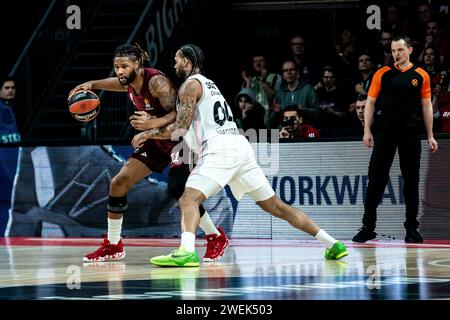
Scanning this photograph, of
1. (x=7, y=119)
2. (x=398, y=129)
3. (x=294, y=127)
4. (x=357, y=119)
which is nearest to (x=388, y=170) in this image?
(x=398, y=129)

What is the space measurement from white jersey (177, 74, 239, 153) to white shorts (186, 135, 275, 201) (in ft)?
0.29

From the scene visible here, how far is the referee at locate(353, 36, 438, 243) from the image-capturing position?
13227 mm

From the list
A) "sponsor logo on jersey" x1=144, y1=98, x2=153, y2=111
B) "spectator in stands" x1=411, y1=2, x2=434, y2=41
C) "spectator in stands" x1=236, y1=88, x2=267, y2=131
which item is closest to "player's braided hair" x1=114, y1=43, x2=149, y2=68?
"sponsor logo on jersey" x1=144, y1=98, x2=153, y2=111

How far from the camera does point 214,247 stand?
37.5ft

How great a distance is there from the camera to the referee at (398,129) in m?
13.2

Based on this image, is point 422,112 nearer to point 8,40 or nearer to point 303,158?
point 303,158

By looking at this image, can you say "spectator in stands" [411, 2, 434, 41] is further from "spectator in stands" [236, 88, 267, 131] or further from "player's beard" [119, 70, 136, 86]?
"player's beard" [119, 70, 136, 86]

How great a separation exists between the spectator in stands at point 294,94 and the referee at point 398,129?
10.3 feet

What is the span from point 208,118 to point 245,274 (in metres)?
1.70

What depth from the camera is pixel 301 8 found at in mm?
19766

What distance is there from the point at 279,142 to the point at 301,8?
5.62 meters

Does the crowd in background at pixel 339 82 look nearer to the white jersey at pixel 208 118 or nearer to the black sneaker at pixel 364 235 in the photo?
the black sneaker at pixel 364 235

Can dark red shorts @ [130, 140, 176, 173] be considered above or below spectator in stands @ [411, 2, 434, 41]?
below

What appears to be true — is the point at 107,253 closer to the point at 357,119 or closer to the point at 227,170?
the point at 227,170
